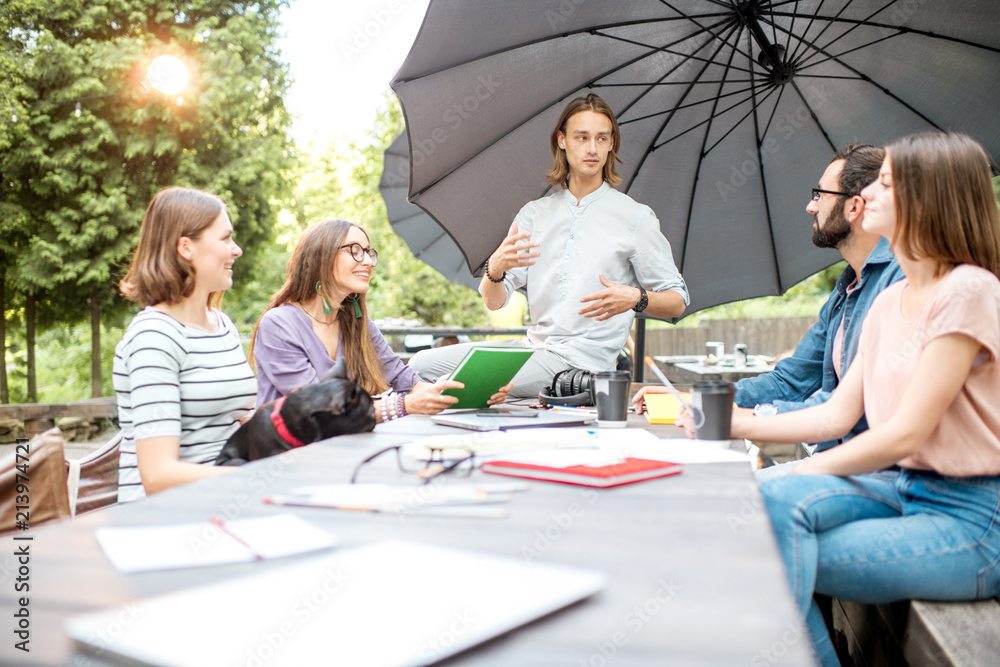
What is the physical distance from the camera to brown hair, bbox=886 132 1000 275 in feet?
5.35

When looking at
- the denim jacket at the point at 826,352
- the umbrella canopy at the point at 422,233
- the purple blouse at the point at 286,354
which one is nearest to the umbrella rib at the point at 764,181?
the denim jacket at the point at 826,352

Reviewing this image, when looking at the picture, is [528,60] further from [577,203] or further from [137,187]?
[137,187]

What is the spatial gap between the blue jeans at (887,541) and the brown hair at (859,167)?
4.64 feet

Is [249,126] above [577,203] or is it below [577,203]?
above

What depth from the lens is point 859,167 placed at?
105 inches

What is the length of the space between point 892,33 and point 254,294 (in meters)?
17.2

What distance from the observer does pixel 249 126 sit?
11406mm

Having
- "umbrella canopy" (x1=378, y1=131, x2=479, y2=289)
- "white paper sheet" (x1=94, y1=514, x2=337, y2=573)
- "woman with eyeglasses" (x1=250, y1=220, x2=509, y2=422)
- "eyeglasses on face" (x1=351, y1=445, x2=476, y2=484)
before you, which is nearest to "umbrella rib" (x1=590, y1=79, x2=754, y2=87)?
"woman with eyeglasses" (x1=250, y1=220, x2=509, y2=422)

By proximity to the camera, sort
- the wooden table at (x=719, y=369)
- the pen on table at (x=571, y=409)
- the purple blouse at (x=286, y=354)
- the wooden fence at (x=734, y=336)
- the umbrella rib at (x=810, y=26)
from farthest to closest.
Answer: the wooden fence at (x=734, y=336) < the wooden table at (x=719, y=369) < the umbrella rib at (x=810, y=26) < the purple blouse at (x=286, y=354) < the pen on table at (x=571, y=409)

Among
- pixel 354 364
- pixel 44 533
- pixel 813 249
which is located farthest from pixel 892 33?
pixel 44 533

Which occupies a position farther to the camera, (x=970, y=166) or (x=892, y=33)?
(x=892, y=33)

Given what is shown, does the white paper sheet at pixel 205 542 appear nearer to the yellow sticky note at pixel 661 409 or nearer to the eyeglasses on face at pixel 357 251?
the yellow sticky note at pixel 661 409

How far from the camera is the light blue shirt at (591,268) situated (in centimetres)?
321

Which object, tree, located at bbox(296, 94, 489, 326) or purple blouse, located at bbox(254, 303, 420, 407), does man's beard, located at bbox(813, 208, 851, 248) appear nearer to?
purple blouse, located at bbox(254, 303, 420, 407)
